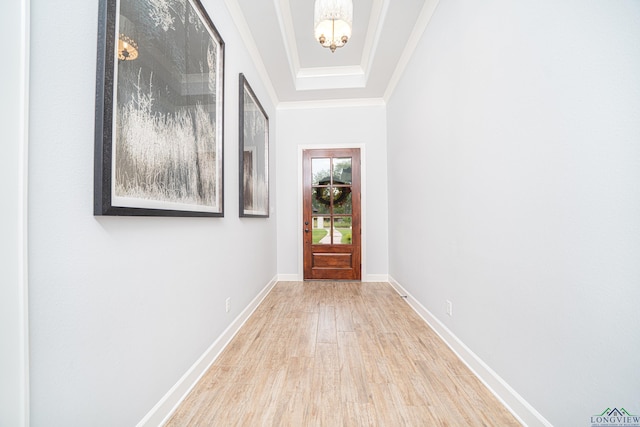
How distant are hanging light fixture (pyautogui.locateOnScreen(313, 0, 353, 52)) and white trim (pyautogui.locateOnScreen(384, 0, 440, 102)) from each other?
78 centimetres

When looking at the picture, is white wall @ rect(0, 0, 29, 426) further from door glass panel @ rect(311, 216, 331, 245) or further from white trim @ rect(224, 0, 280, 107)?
door glass panel @ rect(311, 216, 331, 245)

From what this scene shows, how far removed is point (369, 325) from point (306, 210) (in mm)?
2121

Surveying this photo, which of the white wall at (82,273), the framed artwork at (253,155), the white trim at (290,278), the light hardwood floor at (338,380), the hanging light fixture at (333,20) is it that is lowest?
the light hardwood floor at (338,380)

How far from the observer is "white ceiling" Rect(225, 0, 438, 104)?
231 centimetres

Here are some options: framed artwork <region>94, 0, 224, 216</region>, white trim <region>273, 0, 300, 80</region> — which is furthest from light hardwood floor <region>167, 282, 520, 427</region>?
white trim <region>273, 0, 300, 80</region>

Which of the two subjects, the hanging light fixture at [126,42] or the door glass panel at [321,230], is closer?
the hanging light fixture at [126,42]

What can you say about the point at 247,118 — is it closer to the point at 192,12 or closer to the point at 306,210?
the point at 192,12

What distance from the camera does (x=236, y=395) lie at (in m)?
1.43

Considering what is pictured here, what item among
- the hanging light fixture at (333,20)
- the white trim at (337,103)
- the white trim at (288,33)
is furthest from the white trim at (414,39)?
the white trim at (288,33)

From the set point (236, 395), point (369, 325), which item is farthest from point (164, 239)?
point (369, 325)

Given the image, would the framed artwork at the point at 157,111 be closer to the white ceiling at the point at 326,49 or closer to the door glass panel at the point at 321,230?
the white ceiling at the point at 326,49

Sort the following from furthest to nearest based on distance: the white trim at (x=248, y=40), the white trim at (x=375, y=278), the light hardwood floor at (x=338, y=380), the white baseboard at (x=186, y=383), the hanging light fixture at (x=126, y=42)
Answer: the white trim at (x=375, y=278)
the white trim at (x=248, y=40)
the light hardwood floor at (x=338, y=380)
the white baseboard at (x=186, y=383)
the hanging light fixture at (x=126, y=42)

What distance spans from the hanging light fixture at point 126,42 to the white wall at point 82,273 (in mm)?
82

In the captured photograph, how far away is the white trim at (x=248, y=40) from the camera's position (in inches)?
86.0
